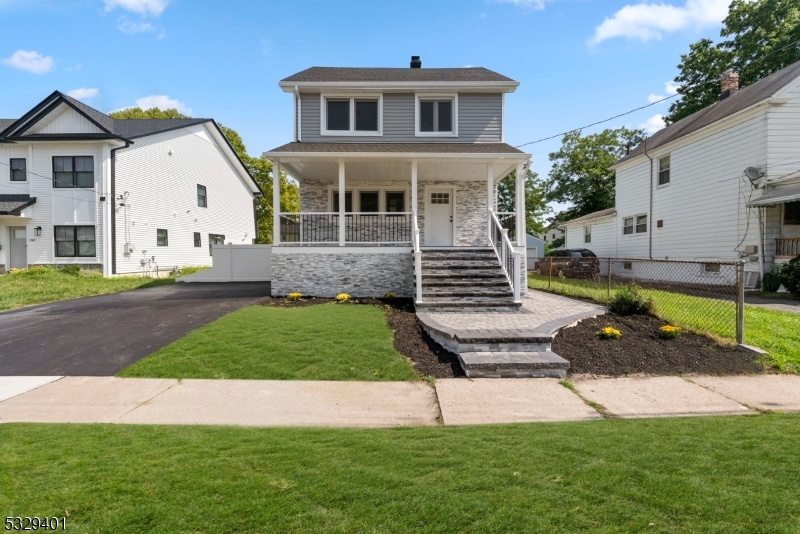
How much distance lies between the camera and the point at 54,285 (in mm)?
13961

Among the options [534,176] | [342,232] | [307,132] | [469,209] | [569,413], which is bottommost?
[569,413]

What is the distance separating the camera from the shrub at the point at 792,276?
431 inches

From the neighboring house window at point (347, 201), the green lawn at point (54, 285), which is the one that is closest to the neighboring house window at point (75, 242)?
the green lawn at point (54, 285)

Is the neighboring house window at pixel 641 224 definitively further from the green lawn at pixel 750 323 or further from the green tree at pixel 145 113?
the green tree at pixel 145 113

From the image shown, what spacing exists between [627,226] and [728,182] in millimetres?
6511

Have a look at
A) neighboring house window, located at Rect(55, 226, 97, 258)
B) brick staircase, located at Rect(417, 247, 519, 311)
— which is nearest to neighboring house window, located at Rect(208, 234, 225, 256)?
neighboring house window, located at Rect(55, 226, 97, 258)

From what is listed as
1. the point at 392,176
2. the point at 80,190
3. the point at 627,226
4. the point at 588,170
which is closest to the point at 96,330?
the point at 392,176

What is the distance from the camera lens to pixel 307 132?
1312 cm

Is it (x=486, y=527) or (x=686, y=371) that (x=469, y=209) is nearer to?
(x=686, y=371)

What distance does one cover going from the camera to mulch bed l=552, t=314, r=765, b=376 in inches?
220

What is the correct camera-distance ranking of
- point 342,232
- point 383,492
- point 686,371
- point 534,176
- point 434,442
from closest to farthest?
point 383,492 < point 434,442 < point 686,371 < point 342,232 < point 534,176

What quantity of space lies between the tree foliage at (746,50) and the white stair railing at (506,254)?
15481 millimetres

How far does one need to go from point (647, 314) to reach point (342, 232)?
7.46 metres

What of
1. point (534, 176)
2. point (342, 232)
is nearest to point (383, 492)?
point (342, 232)
